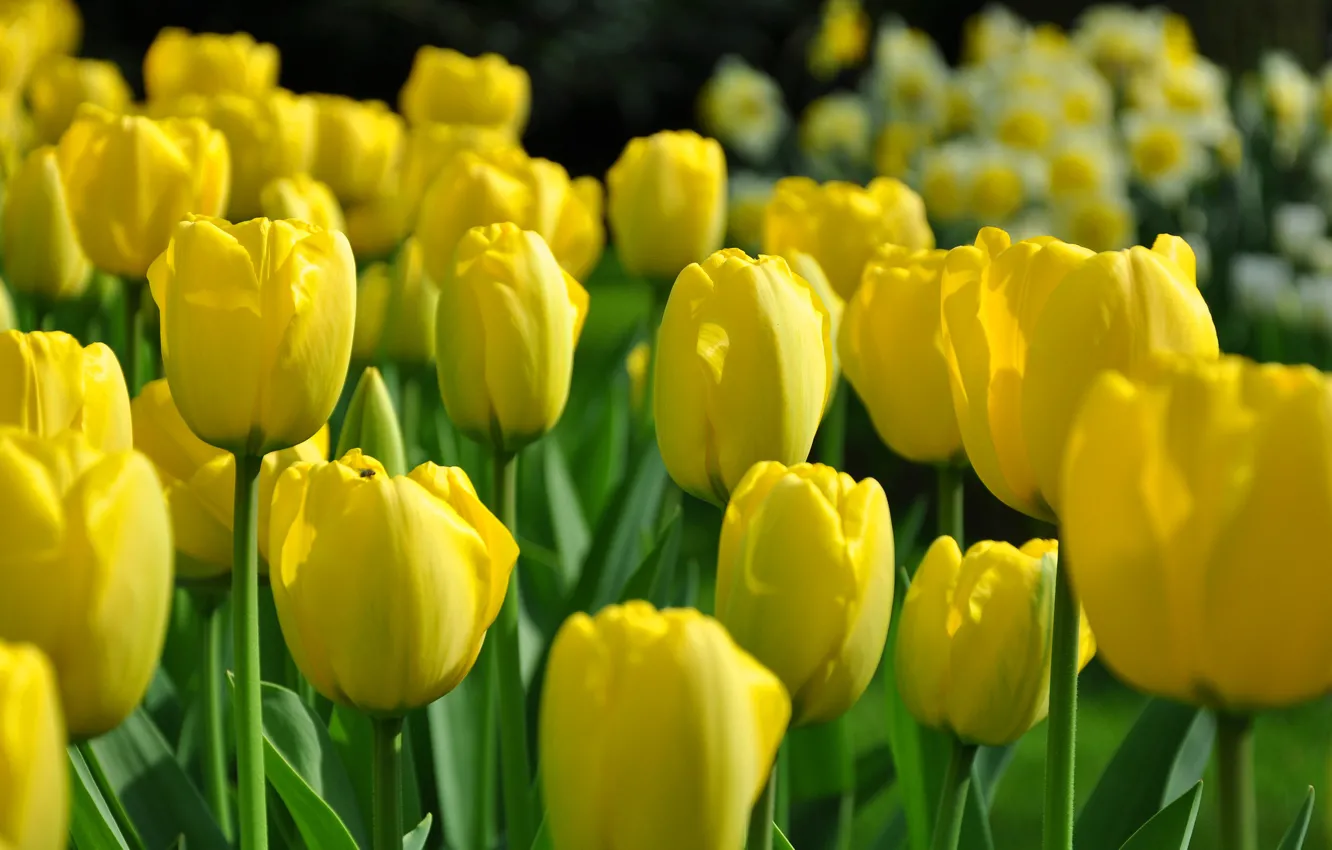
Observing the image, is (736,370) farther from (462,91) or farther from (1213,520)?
(462,91)

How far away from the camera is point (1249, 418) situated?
2.01ft

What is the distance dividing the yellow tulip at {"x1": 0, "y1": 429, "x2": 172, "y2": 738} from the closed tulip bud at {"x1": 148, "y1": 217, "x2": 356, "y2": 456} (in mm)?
262

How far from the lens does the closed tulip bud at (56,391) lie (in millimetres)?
877

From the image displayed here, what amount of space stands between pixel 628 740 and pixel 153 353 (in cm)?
132

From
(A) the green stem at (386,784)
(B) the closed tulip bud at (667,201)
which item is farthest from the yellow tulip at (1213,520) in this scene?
(B) the closed tulip bud at (667,201)

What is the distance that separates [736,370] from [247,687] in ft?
1.20

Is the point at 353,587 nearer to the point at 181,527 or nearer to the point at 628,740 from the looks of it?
the point at 628,740

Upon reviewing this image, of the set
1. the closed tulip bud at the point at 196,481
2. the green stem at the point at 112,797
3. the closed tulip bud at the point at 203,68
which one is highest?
the closed tulip bud at the point at 196,481

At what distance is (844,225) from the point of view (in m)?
1.70

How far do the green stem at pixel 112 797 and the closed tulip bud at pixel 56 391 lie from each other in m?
0.27

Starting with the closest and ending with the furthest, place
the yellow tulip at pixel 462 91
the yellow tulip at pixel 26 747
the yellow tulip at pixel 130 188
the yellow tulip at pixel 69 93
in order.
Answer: the yellow tulip at pixel 26 747 → the yellow tulip at pixel 130 188 → the yellow tulip at pixel 69 93 → the yellow tulip at pixel 462 91

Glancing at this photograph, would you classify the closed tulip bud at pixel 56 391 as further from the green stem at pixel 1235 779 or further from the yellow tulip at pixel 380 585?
the green stem at pixel 1235 779

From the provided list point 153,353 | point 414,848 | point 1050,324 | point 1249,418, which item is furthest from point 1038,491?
point 153,353

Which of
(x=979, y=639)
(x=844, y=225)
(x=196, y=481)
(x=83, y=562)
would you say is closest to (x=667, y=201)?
(x=844, y=225)
